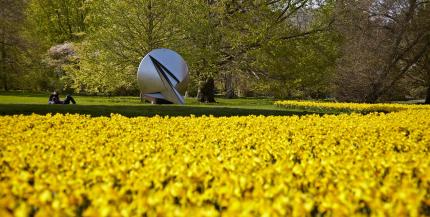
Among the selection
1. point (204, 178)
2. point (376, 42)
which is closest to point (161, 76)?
point (376, 42)

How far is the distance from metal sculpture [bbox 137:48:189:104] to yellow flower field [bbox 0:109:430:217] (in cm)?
1377

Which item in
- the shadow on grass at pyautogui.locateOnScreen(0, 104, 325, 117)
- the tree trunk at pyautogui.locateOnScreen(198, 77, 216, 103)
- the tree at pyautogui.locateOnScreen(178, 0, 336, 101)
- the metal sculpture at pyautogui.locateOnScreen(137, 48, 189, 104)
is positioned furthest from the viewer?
the tree trunk at pyautogui.locateOnScreen(198, 77, 216, 103)

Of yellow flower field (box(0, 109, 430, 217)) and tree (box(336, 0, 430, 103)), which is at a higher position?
tree (box(336, 0, 430, 103))

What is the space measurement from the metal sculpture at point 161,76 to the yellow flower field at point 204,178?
1377 centimetres

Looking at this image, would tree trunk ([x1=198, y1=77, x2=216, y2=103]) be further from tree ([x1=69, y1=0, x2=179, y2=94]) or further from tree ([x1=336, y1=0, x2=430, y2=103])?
tree ([x1=336, y1=0, x2=430, y2=103])

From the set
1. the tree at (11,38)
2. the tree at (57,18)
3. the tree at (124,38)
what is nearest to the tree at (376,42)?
the tree at (124,38)

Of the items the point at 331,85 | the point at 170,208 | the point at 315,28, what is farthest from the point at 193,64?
the point at 170,208

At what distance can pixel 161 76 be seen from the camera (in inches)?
876

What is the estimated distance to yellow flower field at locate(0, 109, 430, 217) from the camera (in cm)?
331

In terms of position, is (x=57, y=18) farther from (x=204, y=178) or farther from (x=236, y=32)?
(x=204, y=178)

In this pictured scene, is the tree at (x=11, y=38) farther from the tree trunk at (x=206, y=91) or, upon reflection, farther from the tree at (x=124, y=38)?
the tree trunk at (x=206, y=91)

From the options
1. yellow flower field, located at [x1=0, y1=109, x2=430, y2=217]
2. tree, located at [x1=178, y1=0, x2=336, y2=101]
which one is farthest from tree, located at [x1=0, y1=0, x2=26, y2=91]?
yellow flower field, located at [x1=0, y1=109, x2=430, y2=217]

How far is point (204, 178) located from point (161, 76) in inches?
717

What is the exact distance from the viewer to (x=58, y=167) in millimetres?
4977
